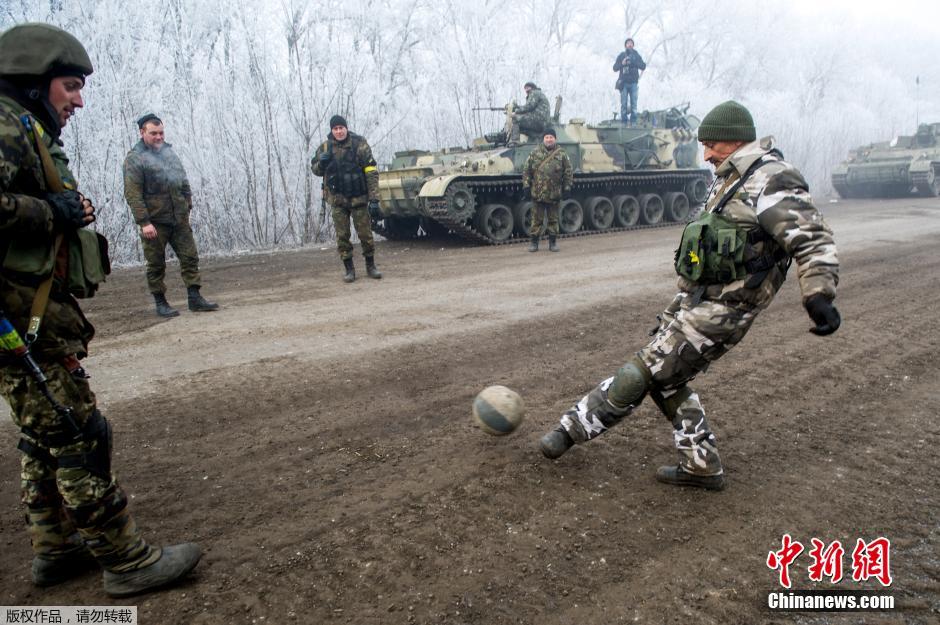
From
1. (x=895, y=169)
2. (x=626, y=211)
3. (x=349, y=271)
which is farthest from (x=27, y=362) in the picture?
(x=895, y=169)

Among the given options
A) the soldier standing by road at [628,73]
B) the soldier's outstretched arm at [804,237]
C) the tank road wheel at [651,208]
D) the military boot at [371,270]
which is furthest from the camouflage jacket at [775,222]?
the soldier standing by road at [628,73]

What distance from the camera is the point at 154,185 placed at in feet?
23.1

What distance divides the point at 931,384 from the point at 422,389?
3.43 metres

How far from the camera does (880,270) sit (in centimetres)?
873

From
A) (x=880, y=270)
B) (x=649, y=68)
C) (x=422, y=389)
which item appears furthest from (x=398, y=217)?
(x=649, y=68)

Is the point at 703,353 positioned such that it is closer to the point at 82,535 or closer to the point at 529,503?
the point at 529,503

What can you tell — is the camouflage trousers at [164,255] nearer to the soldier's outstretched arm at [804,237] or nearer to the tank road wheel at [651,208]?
the soldier's outstretched arm at [804,237]

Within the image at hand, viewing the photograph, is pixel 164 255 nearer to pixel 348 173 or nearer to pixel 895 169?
pixel 348 173

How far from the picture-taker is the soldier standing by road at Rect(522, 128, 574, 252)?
1173 centimetres

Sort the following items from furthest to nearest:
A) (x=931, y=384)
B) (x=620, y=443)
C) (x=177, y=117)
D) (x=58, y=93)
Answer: (x=177, y=117)
(x=931, y=384)
(x=620, y=443)
(x=58, y=93)

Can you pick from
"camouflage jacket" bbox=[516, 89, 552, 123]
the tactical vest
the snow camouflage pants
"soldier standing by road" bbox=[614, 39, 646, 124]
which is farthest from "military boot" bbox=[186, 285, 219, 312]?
"soldier standing by road" bbox=[614, 39, 646, 124]

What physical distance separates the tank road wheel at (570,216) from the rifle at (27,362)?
12.7 meters

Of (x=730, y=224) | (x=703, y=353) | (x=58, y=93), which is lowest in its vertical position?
(x=703, y=353)

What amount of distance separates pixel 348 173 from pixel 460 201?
4141 mm
